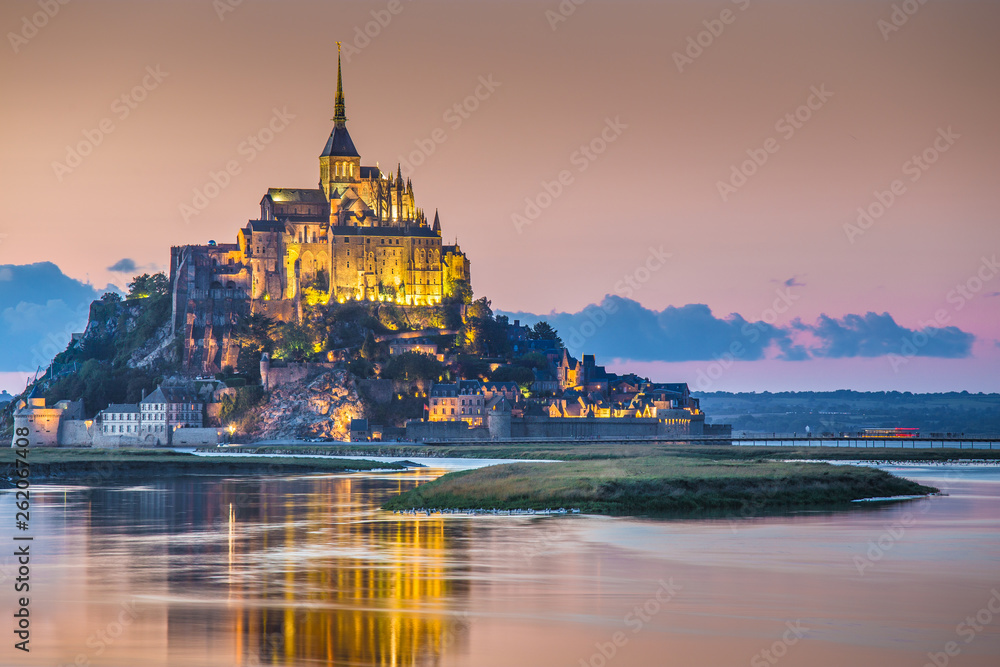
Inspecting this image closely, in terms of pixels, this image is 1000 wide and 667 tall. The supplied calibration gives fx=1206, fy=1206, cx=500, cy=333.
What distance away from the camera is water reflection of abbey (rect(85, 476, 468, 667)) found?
75.3 feet

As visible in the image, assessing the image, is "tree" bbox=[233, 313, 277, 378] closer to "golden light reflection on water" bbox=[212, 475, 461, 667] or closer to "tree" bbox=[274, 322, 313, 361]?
"tree" bbox=[274, 322, 313, 361]

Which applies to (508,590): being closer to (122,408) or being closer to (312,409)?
(312,409)

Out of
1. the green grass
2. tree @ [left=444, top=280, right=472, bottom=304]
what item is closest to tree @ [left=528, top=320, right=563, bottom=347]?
tree @ [left=444, top=280, right=472, bottom=304]

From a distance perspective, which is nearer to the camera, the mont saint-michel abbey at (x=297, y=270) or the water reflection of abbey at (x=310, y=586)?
the water reflection of abbey at (x=310, y=586)

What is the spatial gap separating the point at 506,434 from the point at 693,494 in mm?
65841

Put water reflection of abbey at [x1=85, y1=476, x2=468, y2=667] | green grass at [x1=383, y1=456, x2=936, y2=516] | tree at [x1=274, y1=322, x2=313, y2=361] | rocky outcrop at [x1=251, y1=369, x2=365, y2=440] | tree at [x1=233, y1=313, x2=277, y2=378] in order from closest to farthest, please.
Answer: water reflection of abbey at [x1=85, y1=476, x2=468, y2=667]
green grass at [x1=383, y1=456, x2=936, y2=516]
rocky outcrop at [x1=251, y1=369, x2=365, y2=440]
tree at [x1=274, y1=322, x2=313, y2=361]
tree at [x1=233, y1=313, x2=277, y2=378]

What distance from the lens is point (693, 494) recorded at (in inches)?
1919

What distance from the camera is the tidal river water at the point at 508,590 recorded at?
22.8m

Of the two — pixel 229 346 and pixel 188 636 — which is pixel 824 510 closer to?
pixel 188 636

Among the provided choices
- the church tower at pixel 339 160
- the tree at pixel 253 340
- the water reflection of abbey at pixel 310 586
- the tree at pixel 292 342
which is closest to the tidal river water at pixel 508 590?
the water reflection of abbey at pixel 310 586

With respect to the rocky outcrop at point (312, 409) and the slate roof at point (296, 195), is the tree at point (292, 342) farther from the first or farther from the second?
the slate roof at point (296, 195)

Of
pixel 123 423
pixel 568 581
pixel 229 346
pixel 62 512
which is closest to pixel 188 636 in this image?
pixel 568 581

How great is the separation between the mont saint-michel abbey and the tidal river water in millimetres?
86675

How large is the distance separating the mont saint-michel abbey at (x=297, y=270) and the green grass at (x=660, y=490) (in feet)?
263
